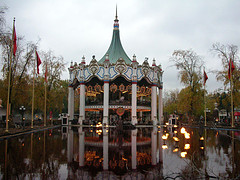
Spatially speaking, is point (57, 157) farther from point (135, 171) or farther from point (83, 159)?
point (135, 171)

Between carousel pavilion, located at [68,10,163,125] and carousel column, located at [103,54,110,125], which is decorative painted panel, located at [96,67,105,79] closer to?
carousel pavilion, located at [68,10,163,125]

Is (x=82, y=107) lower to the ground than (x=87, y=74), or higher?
lower

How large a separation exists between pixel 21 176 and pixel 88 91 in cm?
3848

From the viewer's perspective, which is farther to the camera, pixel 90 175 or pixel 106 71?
pixel 106 71

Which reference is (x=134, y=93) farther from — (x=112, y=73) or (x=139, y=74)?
(x=112, y=73)

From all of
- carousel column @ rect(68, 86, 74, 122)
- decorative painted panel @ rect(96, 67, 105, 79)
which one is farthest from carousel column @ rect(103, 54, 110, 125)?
carousel column @ rect(68, 86, 74, 122)

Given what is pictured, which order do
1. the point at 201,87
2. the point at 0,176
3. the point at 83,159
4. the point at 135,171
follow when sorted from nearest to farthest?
1. the point at 0,176
2. the point at 135,171
3. the point at 83,159
4. the point at 201,87

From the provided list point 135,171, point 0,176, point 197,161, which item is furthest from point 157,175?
point 0,176

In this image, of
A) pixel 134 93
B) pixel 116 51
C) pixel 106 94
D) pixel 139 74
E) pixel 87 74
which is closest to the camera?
pixel 106 94

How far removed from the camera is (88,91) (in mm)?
44719

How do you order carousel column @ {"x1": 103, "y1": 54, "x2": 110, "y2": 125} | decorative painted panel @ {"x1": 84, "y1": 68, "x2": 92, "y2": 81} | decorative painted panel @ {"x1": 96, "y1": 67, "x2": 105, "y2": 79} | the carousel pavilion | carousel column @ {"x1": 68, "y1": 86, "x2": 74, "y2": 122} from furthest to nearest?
carousel column @ {"x1": 68, "y1": 86, "x2": 74, "y2": 122} → decorative painted panel @ {"x1": 84, "y1": 68, "x2": 92, "y2": 81} → decorative painted panel @ {"x1": 96, "y1": 67, "x2": 105, "y2": 79} → the carousel pavilion → carousel column @ {"x1": 103, "y1": 54, "x2": 110, "y2": 125}

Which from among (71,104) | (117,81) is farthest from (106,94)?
(71,104)

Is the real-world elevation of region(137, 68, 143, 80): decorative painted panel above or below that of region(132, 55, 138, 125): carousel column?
above

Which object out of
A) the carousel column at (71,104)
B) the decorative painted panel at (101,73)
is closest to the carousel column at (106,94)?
the decorative painted panel at (101,73)
